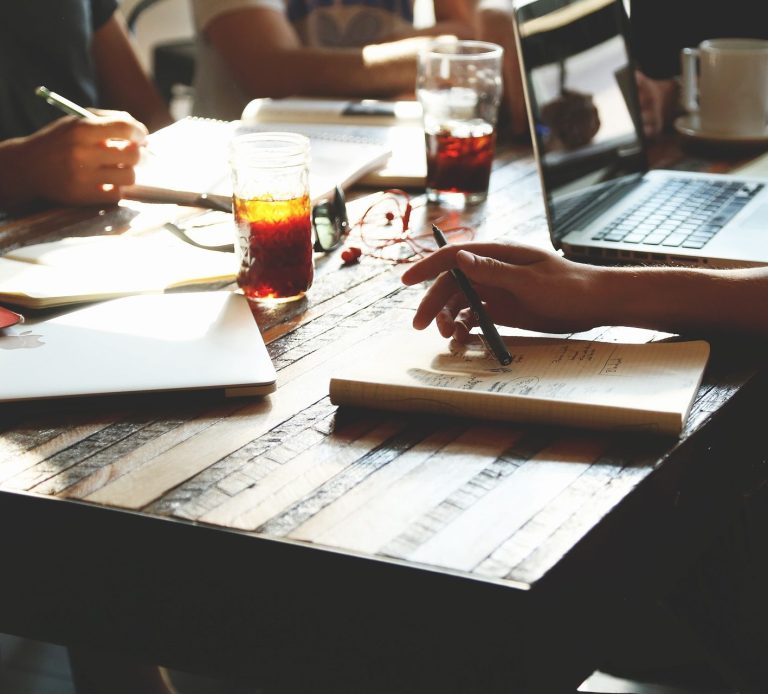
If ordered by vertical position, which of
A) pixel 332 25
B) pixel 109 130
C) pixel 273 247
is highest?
pixel 332 25

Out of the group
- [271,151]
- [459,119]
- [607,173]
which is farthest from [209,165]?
[607,173]

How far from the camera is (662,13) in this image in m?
2.36

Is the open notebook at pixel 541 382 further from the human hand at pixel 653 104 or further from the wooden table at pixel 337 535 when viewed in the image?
the human hand at pixel 653 104

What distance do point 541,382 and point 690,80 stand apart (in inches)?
45.3

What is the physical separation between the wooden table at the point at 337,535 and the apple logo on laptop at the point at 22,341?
0.10m

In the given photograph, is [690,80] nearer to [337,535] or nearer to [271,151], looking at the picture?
[271,151]

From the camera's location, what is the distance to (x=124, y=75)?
2273 millimetres

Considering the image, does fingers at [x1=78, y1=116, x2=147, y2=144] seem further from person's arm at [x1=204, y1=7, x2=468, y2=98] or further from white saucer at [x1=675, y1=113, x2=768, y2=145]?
white saucer at [x1=675, y1=113, x2=768, y2=145]

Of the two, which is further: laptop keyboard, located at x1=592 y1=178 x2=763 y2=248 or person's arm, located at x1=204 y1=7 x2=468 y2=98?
person's arm, located at x1=204 y1=7 x2=468 y2=98

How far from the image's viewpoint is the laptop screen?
1.28m

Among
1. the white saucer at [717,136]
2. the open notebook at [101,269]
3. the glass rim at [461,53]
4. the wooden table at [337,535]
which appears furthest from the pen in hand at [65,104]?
the white saucer at [717,136]

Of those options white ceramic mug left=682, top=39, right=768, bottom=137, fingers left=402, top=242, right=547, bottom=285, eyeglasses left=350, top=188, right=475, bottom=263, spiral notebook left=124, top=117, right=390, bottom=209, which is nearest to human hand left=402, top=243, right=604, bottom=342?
fingers left=402, top=242, right=547, bottom=285

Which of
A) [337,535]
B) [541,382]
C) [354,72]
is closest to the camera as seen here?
[337,535]

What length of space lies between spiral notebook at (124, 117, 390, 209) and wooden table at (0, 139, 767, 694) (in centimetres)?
63
